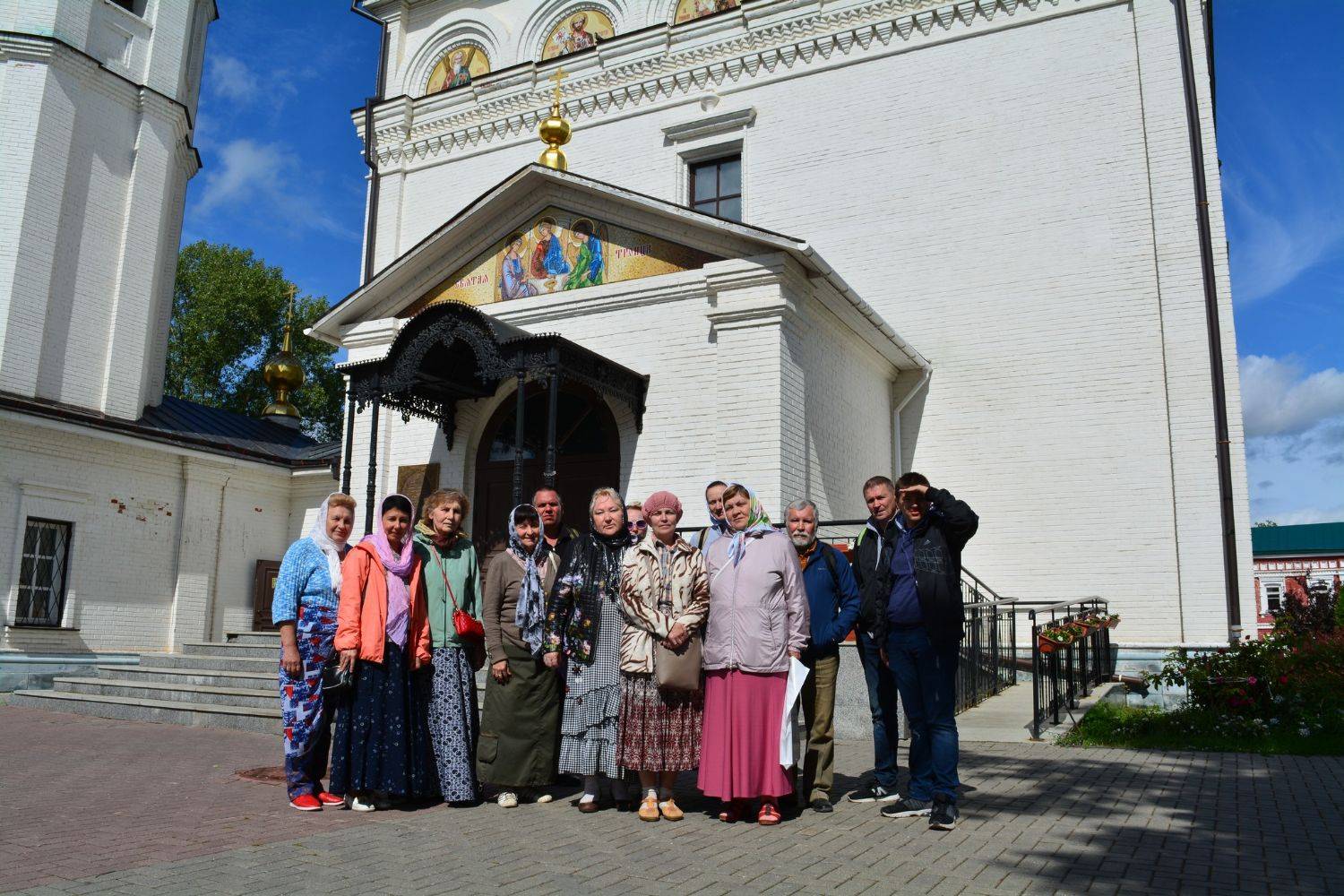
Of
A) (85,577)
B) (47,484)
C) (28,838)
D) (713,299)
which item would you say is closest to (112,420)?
(47,484)

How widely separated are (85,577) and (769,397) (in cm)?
1012

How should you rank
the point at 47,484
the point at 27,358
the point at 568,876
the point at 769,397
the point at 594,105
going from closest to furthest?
1. the point at 568,876
2. the point at 769,397
3. the point at 47,484
4. the point at 27,358
5. the point at 594,105

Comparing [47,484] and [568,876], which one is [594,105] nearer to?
[47,484]

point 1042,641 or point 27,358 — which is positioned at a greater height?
point 27,358

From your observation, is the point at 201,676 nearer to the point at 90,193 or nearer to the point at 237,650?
the point at 237,650

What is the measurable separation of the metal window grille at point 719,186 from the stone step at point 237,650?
9.67 meters

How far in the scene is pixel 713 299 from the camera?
37.2 ft

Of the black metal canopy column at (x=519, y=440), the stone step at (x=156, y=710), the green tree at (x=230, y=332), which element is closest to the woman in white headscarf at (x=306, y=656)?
the stone step at (x=156, y=710)

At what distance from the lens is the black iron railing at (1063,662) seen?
8211 millimetres

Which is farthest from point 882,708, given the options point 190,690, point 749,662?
point 190,690

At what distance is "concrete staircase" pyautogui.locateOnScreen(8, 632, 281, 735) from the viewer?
9.53 meters

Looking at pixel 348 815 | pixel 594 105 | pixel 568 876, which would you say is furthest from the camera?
pixel 594 105

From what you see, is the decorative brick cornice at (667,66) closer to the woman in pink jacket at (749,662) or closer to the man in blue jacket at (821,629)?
the man in blue jacket at (821,629)

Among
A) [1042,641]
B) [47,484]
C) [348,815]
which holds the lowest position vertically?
[348,815]
